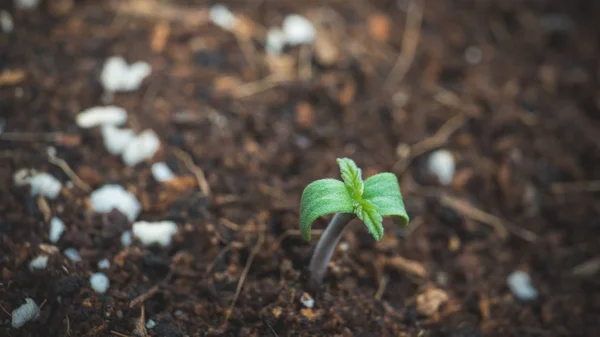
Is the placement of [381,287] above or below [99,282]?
above

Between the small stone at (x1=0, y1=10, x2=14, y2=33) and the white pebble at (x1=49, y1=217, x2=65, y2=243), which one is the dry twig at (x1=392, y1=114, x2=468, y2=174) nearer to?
the white pebble at (x1=49, y1=217, x2=65, y2=243)

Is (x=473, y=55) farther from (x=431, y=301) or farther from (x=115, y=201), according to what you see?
(x=115, y=201)

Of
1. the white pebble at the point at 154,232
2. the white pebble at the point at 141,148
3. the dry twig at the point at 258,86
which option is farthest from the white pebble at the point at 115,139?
the dry twig at the point at 258,86

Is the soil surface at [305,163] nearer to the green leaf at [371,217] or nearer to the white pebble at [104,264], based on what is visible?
the white pebble at [104,264]

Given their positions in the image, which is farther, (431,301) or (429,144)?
(429,144)

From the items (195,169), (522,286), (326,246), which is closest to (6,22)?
(195,169)
